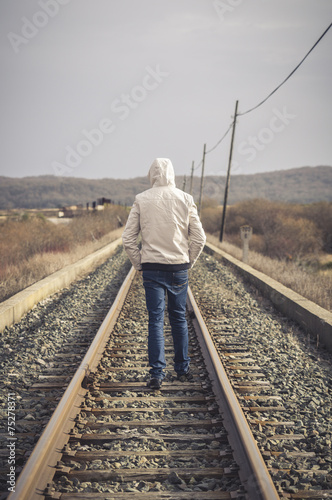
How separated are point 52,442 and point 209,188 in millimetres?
150219

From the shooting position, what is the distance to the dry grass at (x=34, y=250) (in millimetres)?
9273

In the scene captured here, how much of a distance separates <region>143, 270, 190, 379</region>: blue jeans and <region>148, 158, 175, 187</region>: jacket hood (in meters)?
0.87

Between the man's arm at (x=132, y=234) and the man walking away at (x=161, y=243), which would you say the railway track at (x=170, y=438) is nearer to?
the man walking away at (x=161, y=243)

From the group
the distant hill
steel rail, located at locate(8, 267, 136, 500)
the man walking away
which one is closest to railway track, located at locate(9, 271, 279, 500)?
steel rail, located at locate(8, 267, 136, 500)

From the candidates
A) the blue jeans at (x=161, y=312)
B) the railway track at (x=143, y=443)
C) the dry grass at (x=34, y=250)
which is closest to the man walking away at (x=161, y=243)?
the blue jeans at (x=161, y=312)

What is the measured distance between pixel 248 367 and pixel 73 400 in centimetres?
197

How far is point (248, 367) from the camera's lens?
464cm

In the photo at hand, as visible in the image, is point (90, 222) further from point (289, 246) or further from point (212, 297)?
point (212, 297)

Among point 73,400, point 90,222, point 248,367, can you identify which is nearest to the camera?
point 73,400

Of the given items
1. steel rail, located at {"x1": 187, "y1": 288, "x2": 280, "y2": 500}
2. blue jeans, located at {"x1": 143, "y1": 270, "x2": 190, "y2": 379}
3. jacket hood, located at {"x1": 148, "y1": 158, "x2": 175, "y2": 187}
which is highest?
jacket hood, located at {"x1": 148, "y1": 158, "x2": 175, "y2": 187}

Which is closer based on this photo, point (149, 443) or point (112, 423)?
point (149, 443)

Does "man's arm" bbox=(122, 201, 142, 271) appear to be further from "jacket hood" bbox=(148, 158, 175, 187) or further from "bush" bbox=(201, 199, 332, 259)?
"bush" bbox=(201, 199, 332, 259)

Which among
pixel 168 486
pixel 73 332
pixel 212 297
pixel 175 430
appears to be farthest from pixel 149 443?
pixel 212 297

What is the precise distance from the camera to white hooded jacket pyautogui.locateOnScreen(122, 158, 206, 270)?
4020 mm
